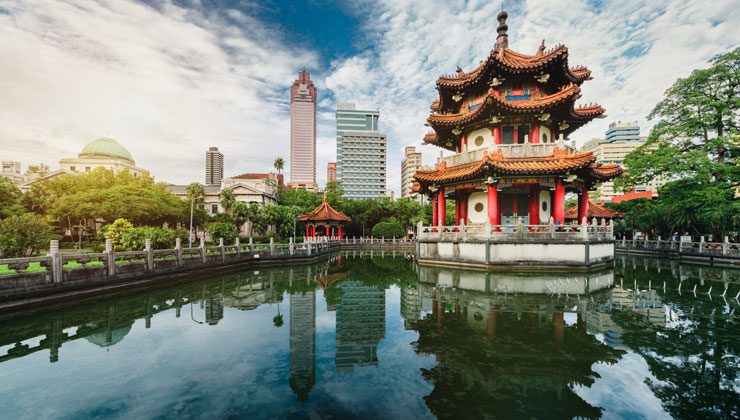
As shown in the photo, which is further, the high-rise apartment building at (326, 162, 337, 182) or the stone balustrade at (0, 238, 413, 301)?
the high-rise apartment building at (326, 162, 337, 182)

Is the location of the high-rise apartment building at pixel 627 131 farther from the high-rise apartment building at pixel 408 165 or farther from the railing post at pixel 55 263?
the railing post at pixel 55 263

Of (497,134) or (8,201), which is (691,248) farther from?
(8,201)

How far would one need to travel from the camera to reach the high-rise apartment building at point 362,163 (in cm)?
9838

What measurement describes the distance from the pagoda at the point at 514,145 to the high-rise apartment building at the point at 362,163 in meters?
78.7

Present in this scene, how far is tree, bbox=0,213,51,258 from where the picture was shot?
12852 millimetres

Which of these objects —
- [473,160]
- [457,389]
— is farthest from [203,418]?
[473,160]

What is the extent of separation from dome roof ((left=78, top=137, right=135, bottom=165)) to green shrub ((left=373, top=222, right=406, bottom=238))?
64.7m

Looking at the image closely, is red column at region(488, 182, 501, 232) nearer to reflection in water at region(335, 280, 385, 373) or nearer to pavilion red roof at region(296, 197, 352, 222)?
reflection in water at region(335, 280, 385, 373)

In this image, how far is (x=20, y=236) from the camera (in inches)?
512

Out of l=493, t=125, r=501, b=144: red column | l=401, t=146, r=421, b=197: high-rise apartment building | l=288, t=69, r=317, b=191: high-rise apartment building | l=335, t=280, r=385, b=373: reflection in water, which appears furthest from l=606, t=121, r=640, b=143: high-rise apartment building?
l=335, t=280, r=385, b=373: reflection in water

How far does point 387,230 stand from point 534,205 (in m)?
24.3

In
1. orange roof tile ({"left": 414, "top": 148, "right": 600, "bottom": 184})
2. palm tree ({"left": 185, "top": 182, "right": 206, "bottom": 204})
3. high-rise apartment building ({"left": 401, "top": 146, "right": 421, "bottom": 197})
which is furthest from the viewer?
high-rise apartment building ({"left": 401, "top": 146, "right": 421, "bottom": 197})

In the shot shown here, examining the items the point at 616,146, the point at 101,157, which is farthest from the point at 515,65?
the point at 616,146

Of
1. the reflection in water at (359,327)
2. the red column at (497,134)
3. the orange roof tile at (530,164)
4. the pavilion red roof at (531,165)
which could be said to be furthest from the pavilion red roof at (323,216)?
the reflection in water at (359,327)
